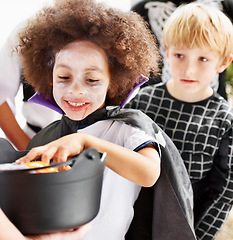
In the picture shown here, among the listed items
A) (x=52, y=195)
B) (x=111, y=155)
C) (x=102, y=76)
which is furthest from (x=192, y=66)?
(x=52, y=195)

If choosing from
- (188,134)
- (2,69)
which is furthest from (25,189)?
(188,134)

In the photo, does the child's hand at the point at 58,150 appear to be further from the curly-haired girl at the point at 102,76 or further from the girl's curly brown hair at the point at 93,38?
the girl's curly brown hair at the point at 93,38

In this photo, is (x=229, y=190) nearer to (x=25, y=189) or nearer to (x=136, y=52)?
(x=136, y=52)

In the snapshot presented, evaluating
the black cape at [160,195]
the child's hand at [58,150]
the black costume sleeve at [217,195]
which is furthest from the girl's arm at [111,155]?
the black costume sleeve at [217,195]

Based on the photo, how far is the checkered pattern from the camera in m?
1.32

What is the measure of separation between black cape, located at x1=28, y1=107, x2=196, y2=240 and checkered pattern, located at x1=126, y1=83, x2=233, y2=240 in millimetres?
325

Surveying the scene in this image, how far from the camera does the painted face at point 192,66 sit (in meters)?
1.18

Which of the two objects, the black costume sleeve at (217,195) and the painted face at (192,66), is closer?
the painted face at (192,66)

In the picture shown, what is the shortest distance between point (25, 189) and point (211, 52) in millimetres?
783

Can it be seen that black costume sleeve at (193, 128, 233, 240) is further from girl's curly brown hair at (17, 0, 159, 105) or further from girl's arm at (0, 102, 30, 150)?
girl's arm at (0, 102, 30, 150)

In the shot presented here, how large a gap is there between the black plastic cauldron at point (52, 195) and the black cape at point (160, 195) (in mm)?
270

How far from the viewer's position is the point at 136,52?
0.89 m

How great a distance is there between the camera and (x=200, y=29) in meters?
1.16

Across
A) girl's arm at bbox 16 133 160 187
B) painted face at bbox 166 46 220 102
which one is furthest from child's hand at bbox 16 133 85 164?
painted face at bbox 166 46 220 102
